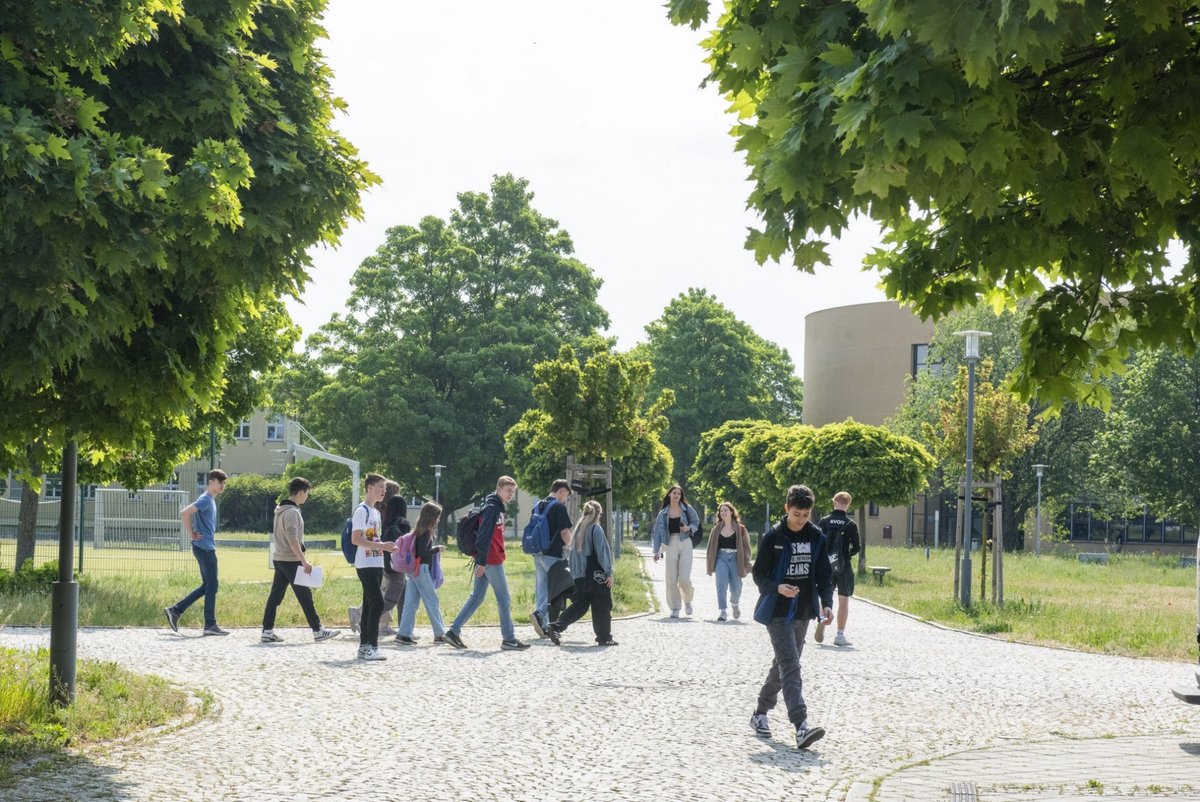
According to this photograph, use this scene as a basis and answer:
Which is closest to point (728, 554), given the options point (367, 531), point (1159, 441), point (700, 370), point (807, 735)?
point (367, 531)

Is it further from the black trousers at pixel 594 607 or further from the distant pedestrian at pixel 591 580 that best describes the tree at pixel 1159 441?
the black trousers at pixel 594 607

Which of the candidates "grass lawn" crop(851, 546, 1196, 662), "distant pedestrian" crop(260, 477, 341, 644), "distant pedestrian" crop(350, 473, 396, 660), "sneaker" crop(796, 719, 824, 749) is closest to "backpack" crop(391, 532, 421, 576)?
"distant pedestrian" crop(350, 473, 396, 660)

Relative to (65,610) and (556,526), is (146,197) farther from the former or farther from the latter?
(556,526)

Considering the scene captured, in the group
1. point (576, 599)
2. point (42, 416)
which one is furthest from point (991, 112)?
point (576, 599)

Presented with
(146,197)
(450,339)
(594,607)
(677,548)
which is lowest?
(594,607)

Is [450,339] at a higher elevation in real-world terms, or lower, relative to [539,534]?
higher

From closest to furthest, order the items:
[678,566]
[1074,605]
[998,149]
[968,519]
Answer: [998,149]
[678,566]
[968,519]
[1074,605]

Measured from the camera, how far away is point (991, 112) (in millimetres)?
4633

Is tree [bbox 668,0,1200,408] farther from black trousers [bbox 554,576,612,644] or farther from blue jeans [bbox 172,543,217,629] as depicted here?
blue jeans [bbox 172,543,217,629]

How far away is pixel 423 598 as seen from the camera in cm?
1470

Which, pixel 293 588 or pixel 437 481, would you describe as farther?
pixel 437 481

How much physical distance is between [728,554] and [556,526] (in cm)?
454

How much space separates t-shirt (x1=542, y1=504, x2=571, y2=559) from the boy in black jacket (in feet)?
21.6

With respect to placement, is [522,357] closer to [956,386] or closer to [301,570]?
[956,386]
